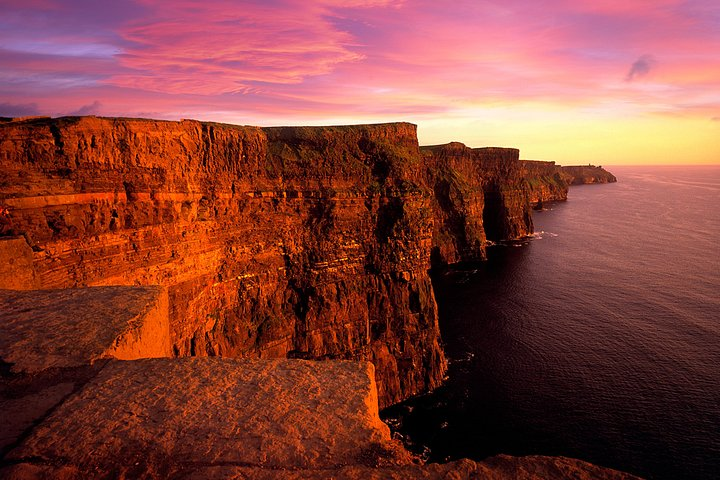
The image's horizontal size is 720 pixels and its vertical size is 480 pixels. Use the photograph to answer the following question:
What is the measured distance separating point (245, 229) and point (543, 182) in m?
179

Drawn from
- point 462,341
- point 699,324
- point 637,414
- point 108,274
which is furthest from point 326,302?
point 699,324

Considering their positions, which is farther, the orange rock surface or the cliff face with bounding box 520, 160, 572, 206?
the cliff face with bounding box 520, 160, 572, 206

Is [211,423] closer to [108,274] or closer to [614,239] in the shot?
[108,274]

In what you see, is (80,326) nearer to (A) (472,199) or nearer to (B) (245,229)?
(B) (245,229)

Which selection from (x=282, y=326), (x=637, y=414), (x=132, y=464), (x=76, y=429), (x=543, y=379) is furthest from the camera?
(x=543, y=379)

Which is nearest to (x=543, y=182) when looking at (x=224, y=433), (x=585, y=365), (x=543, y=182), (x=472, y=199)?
(x=543, y=182)

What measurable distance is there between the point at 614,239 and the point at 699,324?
2082 inches

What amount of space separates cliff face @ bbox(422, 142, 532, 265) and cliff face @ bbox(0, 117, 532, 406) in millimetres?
48916

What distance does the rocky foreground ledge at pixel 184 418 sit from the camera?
14.3 feet

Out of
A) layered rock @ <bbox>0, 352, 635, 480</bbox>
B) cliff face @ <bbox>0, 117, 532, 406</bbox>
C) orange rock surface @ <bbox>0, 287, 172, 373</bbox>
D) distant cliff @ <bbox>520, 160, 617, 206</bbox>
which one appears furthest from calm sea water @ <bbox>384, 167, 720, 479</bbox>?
distant cliff @ <bbox>520, 160, 617, 206</bbox>

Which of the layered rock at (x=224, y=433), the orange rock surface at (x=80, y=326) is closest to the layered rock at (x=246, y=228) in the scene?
the orange rock surface at (x=80, y=326)

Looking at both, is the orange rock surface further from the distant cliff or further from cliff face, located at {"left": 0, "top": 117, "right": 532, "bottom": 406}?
the distant cliff

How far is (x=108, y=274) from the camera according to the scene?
20.5m

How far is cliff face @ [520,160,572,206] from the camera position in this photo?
563 ft
